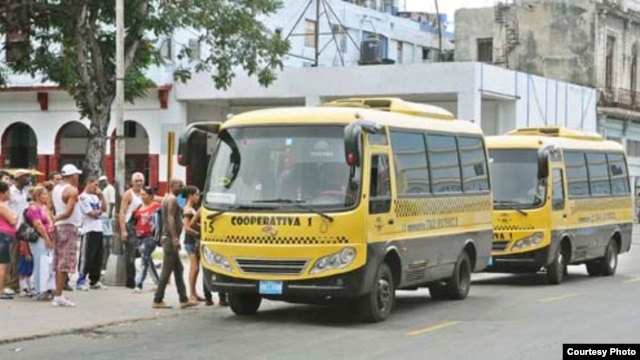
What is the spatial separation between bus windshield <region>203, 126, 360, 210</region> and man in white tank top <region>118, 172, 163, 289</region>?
3775mm

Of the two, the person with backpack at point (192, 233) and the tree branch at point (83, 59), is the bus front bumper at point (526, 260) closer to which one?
the person with backpack at point (192, 233)

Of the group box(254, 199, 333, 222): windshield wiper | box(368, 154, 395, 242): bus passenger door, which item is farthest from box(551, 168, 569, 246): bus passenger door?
box(254, 199, 333, 222): windshield wiper

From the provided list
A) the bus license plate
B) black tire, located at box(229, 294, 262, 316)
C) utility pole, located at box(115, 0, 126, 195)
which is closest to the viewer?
the bus license plate

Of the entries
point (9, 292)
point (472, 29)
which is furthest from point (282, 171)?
point (472, 29)

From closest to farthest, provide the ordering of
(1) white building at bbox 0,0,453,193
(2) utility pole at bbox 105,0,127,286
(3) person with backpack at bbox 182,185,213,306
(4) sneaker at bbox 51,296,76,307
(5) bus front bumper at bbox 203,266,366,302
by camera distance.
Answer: (5) bus front bumper at bbox 203,266,366,302 < (4) sneaker at bbox 51,296,76,307 < (3) person with backpack at bbox 182,185,213,306 < (2) utility pole at bbox 105,0,127,286 < (1) white building at bbox 0,0,453,193

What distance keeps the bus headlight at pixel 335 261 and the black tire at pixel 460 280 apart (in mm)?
3700

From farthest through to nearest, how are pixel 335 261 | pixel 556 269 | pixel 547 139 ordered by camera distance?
pixel 547 139 < pixel 556 269 < pixel 335 261

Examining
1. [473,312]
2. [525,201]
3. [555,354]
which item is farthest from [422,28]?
[555,354]

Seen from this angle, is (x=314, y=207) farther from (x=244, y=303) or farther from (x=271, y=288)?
(x=244, y=303)

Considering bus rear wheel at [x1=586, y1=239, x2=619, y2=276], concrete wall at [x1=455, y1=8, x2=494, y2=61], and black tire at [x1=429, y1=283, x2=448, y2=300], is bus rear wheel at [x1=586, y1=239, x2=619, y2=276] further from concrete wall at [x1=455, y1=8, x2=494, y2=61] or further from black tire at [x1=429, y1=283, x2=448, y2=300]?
concrete wall at [x1=455, y1=8, x2=494, y2=61]

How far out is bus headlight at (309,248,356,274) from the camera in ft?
45.3

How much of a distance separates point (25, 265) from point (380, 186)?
18.6 ft

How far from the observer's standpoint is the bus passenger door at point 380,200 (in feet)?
46.4

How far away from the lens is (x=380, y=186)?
1445 centimetres
